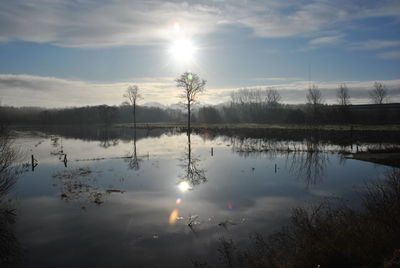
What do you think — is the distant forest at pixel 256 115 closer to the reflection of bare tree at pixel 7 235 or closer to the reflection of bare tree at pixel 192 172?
the reflection of bare tree at pixel 7 235

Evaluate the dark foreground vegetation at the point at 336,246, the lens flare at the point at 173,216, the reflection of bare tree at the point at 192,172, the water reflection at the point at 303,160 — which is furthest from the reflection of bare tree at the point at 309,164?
the dark foreground vegetation at the point at 336,246

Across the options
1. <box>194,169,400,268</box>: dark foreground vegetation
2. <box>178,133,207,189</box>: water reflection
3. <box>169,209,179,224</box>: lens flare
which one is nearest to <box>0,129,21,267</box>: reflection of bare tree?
<box>169,209,179,224</box>: lens flare

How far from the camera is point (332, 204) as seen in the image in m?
15.4

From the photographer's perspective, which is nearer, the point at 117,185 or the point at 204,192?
the point at 204,192

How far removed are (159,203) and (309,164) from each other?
16.9m

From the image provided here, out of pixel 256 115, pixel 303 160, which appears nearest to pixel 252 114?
pixel 256 115

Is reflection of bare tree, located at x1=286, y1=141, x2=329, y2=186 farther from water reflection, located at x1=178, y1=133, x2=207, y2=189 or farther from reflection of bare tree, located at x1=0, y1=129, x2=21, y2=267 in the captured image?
reflection of bare tree, located at x1=0, y1=129, x2=21, y2=267

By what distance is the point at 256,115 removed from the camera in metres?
113

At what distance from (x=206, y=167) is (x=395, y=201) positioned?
17773 millimetres

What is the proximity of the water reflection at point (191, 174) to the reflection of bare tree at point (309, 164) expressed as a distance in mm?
7627

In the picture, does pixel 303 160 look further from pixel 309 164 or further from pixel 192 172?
pixel 192 172

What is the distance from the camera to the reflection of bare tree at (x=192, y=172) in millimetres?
21648

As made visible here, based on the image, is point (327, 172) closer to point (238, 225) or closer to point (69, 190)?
point (238, 225)

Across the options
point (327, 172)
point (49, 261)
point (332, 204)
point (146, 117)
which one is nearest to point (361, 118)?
point (327, 172)
